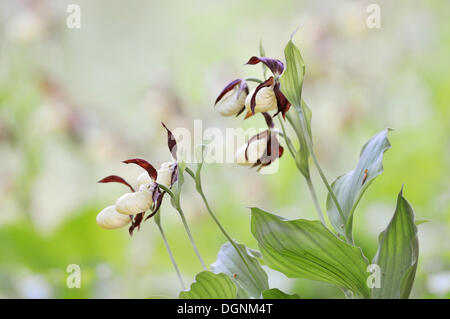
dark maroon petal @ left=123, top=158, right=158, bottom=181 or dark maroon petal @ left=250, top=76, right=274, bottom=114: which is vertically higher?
dark maroon petal @ left=250, top=76, right=274, bottom=114

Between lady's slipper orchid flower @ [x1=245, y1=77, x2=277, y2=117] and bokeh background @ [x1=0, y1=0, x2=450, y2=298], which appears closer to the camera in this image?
lady's slipper orchid flower @ [x1=245, y1=77, x2=277, y2=117]

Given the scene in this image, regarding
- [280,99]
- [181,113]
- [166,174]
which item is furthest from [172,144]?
[181,113]

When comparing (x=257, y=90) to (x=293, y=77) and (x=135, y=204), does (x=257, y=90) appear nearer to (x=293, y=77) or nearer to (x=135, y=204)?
(x=293, y=77)

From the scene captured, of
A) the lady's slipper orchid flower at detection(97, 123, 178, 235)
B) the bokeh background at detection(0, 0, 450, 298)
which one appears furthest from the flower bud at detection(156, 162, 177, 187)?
the bokeh background at detection(0, 0, 450, 298)

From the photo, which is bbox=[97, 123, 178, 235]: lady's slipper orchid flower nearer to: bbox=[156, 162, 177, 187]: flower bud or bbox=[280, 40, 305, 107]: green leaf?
bbox=[156, 162, 177, 187]: flower bud

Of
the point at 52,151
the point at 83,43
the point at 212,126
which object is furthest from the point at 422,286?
→ the point at 83,43

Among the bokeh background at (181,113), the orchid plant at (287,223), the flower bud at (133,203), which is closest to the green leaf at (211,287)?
the orchid plant at (287,223)

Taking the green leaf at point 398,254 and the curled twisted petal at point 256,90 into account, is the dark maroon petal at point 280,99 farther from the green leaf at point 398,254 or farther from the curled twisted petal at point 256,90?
the green leaf at point 398,254

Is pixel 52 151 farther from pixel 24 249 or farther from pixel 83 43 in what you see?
pixel 24 249
